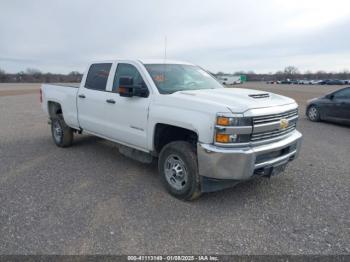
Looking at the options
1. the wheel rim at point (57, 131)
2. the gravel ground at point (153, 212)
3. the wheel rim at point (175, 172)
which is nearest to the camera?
the gravel ground at point (153, 212)

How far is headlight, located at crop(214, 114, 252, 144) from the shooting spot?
10.9 feet

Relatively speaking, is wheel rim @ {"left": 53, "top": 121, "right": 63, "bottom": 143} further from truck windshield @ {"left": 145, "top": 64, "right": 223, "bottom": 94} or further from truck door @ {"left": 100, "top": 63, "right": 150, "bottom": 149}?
truck windshield @ {"left": 145, "top": 64, "right": 223, "bottom": 94}

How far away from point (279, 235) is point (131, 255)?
5.36 ft

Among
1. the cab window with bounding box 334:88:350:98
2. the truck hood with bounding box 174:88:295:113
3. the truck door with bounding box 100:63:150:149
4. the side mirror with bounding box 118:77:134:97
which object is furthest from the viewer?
the cab window with bounding box 334:88:350:98

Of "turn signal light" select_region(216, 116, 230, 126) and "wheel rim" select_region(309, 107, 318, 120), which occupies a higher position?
"turn signal light" select_region(216, 116, 230, 126)

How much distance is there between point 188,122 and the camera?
3.59 m

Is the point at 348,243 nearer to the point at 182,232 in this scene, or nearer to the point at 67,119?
the point at 182,232

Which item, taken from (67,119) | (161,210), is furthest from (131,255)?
(67,119)

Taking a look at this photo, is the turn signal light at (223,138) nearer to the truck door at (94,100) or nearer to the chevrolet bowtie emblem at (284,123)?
the chevrolet bowtie emblem at (284,123)

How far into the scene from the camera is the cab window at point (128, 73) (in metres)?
4.51

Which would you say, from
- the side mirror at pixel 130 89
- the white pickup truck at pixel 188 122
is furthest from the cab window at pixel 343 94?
the side mirror at pixel 130 89

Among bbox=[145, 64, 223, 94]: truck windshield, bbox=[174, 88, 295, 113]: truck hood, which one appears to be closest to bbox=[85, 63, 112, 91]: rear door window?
bbox=[145, 64, 223, 94]: truck windshield

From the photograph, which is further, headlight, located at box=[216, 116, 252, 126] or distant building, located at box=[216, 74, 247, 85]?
distant building, located at box=[216, 74, 247, 85]

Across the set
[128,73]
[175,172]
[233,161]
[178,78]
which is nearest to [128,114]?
[128,73]
